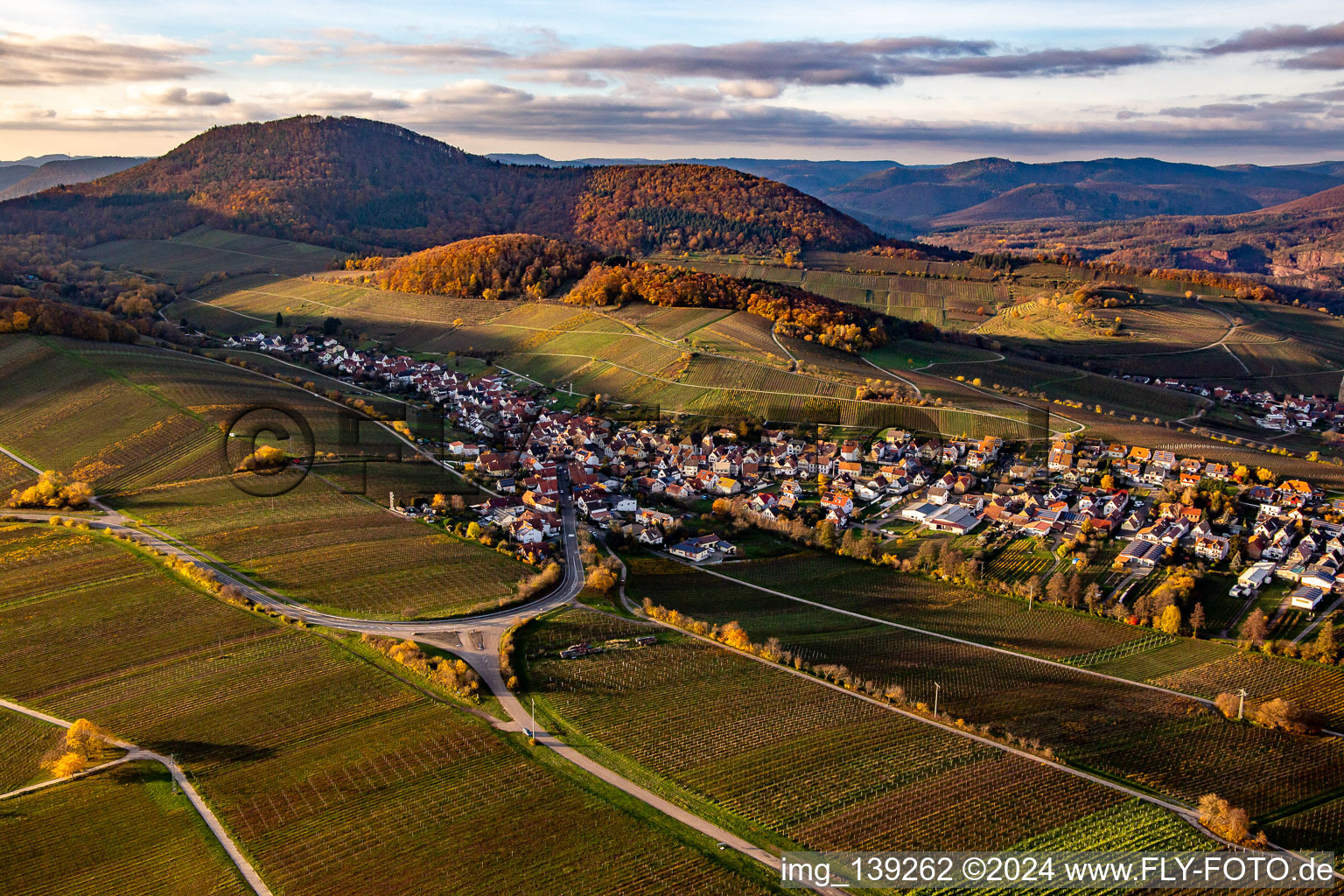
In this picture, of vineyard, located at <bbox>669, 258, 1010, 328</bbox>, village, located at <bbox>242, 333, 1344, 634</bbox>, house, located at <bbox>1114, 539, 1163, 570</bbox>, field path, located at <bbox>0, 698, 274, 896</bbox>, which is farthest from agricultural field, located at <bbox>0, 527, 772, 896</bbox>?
vineyard, located at <bbox>669, 258, 1010, 328</bbox>

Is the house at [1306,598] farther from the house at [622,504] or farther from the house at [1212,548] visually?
the house at [622,504]


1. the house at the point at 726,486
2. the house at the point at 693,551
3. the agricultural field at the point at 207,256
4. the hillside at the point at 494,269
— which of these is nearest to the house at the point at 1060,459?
the house at the point at 726,486

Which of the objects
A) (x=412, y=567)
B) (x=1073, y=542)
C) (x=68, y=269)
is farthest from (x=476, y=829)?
(x=68, y=269)

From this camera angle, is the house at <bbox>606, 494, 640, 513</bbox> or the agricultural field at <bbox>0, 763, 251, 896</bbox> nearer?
the agricultural field at <bbox>0, 763, 251, 896</bbox>

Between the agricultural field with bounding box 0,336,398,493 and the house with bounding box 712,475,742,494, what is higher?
the agricultural field with bounding box 0,336,398,493

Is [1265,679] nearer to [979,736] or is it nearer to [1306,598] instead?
[1306,598]

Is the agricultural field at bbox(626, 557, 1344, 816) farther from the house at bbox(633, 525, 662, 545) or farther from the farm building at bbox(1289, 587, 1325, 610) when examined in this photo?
the farm building at bbox(1289, 587, 1325, 610)

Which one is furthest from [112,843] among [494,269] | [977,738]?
[494,269]

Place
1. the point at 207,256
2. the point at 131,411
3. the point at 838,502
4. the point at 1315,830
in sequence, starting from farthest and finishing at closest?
the point at 207,256, the point at 131,411, the point at 838,502, the point at 1315,830
